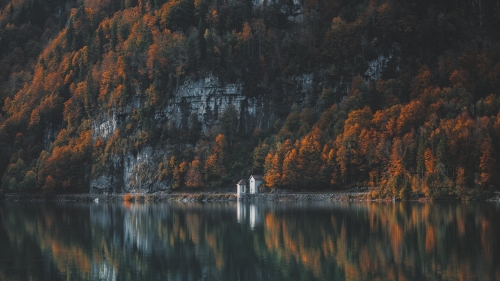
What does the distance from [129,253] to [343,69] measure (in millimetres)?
92631

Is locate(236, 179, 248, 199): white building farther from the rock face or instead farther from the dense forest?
the rock face

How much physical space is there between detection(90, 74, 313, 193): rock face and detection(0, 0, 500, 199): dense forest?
590 millimetres

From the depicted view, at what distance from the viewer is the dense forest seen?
327 ft

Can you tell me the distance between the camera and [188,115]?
13462cm

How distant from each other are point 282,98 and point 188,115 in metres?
18.6

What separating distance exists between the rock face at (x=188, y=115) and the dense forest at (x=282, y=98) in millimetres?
590

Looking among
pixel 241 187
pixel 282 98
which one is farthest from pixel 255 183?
pixel 282 98

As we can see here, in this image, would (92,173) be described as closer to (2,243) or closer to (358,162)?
(358,162)

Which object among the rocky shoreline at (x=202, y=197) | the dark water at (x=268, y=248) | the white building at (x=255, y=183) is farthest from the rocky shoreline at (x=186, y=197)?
the dark water at (x=268, y=248)

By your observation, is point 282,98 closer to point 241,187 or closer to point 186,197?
point 241,187

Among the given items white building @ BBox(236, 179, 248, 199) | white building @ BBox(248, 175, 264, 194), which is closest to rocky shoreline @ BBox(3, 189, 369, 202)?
white building @ BBox(236, 179, 248, 199)

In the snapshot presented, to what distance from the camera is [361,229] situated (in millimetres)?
49562

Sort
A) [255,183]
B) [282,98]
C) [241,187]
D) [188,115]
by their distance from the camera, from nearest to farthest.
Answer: [241,187] < [255,183] < [282,98] < [188,115]

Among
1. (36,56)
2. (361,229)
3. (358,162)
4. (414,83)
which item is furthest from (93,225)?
(36,56)
